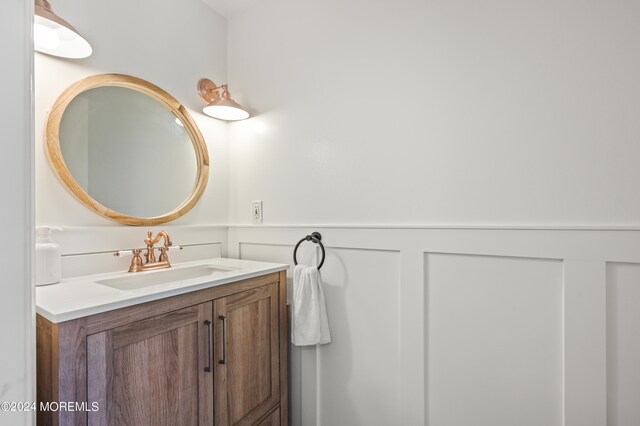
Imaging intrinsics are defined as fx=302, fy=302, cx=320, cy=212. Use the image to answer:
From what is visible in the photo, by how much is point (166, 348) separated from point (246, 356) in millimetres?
368

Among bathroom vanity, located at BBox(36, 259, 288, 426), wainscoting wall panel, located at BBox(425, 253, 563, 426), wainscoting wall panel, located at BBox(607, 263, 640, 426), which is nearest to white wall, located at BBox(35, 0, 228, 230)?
bathroom vanity, located at BBox(36, 259, 288, 426)

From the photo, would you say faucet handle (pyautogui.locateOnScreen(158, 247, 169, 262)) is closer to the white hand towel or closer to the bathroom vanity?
the bathroom vanity

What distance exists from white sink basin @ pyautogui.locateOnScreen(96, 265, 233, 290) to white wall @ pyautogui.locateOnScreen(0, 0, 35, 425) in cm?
83

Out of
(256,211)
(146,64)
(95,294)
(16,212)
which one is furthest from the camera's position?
(256,211)

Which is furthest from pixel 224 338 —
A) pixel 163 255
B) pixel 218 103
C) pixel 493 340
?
pixel 218 103

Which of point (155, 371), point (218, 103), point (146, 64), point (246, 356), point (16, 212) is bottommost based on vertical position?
point (246, 356)

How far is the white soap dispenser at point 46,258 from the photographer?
1.01m

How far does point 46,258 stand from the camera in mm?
1028

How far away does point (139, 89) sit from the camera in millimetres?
1405

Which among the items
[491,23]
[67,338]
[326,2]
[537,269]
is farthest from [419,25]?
[67,338]

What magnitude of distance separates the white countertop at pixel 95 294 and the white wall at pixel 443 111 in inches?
23.9

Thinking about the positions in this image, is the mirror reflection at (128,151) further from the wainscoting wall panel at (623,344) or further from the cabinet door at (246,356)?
the wainscoting wall panel at (623,344)

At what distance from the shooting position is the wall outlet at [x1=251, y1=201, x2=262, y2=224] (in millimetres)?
1679

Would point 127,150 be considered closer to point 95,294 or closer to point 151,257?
point 151,257
